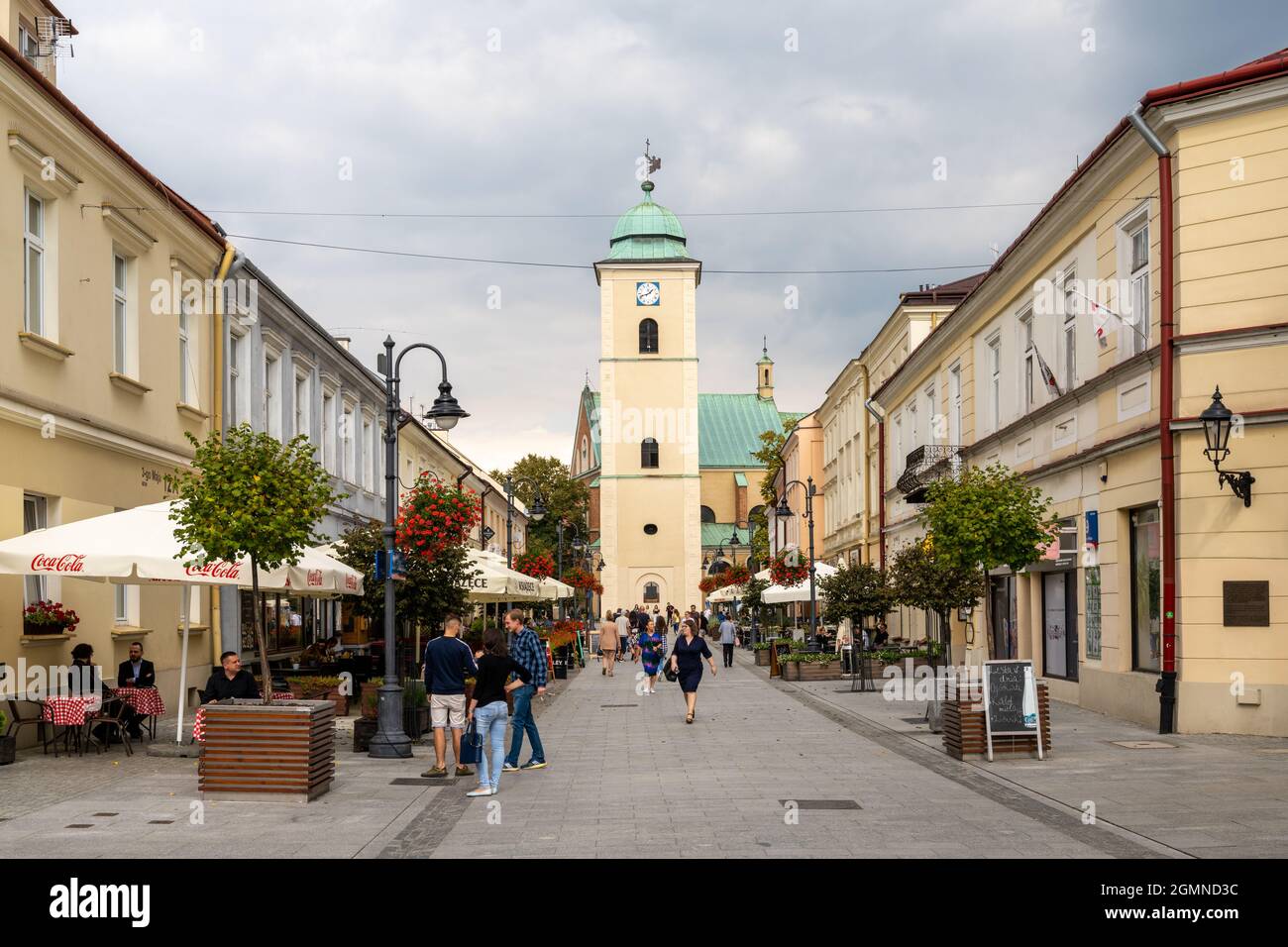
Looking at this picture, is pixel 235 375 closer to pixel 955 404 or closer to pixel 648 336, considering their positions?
pixel 955 404

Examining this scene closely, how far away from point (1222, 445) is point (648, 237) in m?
63.2

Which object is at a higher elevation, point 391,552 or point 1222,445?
point 1222,445

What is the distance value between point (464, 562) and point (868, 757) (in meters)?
6.78

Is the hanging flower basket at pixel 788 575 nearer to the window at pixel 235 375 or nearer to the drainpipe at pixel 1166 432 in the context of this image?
the window at pixel 235 375

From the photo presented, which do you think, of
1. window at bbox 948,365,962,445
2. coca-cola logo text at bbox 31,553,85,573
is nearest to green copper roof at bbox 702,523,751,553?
window at bbox 948,365,962,445

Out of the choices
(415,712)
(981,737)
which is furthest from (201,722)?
(981,737)

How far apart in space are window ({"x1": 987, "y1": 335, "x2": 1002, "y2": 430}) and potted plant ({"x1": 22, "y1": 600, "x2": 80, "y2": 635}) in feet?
60.6

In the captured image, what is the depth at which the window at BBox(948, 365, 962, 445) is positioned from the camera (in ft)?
102

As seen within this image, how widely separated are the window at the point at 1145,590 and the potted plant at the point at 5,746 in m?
14.1

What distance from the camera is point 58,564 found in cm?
1395

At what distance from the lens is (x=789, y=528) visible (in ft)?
244

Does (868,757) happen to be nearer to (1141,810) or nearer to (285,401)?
(1141,810)

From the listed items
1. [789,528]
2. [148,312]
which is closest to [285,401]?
[148,312]

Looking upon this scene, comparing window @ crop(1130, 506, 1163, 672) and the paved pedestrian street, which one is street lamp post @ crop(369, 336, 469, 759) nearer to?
the paved pedestrian street
